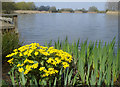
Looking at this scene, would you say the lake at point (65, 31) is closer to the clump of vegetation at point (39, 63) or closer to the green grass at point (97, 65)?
the clump of vegetation at point (39, 63)

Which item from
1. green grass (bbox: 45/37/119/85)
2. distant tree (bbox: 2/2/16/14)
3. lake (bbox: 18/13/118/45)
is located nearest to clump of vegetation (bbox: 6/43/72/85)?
green grass (bbox: 45/37/119/85)

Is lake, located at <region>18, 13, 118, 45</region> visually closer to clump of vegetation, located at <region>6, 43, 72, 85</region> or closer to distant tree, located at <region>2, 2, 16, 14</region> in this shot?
clump of vegetation, located at <region>6, 43, 72, 85</region>

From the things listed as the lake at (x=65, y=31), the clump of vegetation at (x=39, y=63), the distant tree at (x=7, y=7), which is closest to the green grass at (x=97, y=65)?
the clump of vegetation at (x=39, y=63)

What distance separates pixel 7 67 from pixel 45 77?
1.72 m

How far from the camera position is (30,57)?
322cm

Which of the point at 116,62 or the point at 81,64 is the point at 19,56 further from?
the point at 116,62

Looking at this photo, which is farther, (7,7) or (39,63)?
(7,7)

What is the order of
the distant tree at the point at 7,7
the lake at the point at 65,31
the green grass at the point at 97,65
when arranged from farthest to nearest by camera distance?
the distant tree at the point at 7,7 < the lake at the point at 65,31 < the green grass at the point at 97,65

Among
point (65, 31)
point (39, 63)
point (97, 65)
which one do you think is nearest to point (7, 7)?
point (65, 31)

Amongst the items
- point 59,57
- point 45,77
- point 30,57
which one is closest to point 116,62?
point 59,57

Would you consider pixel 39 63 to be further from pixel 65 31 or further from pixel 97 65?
pixel 65 31

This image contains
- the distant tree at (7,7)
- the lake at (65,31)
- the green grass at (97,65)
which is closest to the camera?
the green grass at (97,65)

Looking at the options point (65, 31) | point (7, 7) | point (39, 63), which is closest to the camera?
point (39, 63)

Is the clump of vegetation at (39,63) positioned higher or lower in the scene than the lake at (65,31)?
higher
